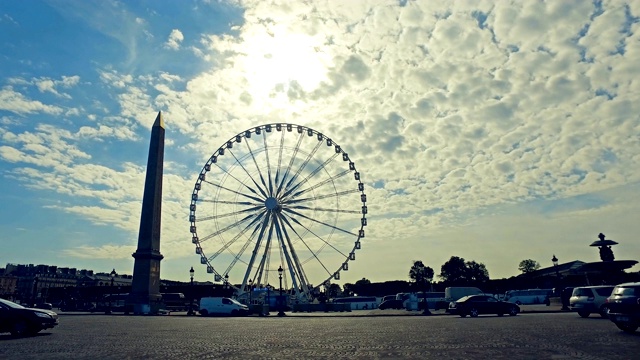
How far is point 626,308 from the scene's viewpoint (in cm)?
1397

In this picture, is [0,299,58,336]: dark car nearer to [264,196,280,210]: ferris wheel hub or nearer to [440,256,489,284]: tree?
[264,196,280,210]: ferris wheel hub

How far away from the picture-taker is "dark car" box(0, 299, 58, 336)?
50.1ft

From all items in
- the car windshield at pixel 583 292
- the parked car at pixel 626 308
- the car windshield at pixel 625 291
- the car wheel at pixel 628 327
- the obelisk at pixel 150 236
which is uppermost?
the obelisk at pixel 150 236

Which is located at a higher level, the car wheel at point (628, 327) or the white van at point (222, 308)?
the white van at point (222, 308)

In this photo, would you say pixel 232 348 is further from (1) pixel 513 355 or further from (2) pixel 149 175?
(2) pixel 149 175

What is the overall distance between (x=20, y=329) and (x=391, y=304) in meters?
47.5

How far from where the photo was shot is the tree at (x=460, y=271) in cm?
11250

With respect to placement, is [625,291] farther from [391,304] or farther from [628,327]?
[391,304]

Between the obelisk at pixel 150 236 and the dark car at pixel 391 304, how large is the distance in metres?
26.2

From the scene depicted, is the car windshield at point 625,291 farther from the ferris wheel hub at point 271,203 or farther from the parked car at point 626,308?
the ferris wheel hub at point 271,203

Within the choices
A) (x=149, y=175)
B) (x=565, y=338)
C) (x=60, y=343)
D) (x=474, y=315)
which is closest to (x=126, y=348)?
(x=60, y=343)

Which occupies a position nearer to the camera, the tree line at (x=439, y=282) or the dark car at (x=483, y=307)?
the dark car at (x=483, y=307)

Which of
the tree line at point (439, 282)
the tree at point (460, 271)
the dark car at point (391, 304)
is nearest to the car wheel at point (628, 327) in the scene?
the dark car at point (391, 304)

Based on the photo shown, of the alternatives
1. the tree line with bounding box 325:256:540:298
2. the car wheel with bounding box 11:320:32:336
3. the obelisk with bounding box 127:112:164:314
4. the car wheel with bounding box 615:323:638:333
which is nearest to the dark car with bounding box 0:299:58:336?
the car wheel with bounding box 11:320:32:336
